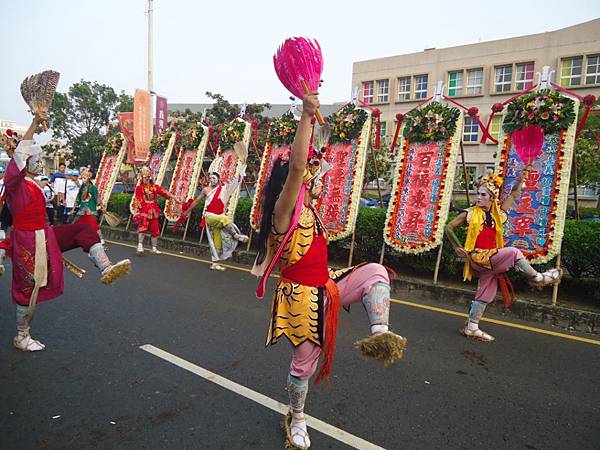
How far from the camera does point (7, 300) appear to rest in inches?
211

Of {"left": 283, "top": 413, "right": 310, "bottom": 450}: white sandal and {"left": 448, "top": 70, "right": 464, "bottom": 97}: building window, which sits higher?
{"left": 448, "top": 70, "right": 464, "bottom": 97}: building window

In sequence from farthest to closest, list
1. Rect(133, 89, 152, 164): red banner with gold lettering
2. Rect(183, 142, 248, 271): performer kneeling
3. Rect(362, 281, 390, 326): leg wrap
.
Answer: Rect(133, 89, 152, 164): red banner with gold lettering
Rect(183, 142, 248, 271): performer kneeling
Rect(362, 281, 390, 326): leg wrap

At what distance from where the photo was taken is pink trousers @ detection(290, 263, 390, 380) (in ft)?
7.87

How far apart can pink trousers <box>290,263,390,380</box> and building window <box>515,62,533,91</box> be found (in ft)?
97.4

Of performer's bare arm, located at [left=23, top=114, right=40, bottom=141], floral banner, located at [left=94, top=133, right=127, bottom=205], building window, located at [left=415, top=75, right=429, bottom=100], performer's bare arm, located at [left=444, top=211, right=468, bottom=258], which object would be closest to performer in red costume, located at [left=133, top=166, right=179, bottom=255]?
floral banner, located at [left=94, top=133, right=127, bottom=205]

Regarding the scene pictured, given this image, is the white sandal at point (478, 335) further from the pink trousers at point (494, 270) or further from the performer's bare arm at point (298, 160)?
the performer's bare arm at point (298, 160)

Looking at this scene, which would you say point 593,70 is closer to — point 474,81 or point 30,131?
point 474,81

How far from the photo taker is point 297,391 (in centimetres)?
247

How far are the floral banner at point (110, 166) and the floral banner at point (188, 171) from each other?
351cm

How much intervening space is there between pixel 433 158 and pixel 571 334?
3278 mm

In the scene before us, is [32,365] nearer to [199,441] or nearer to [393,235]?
[199,441]

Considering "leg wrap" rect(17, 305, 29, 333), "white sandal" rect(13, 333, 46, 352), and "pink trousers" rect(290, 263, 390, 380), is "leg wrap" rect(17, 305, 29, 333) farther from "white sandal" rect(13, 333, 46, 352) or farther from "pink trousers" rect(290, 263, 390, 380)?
"pink trousers" rect(290, 263, 390, 380)

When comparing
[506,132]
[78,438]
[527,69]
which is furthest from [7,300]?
[527,69]

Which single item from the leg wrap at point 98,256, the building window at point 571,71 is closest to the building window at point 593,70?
the building window at point 571,71
